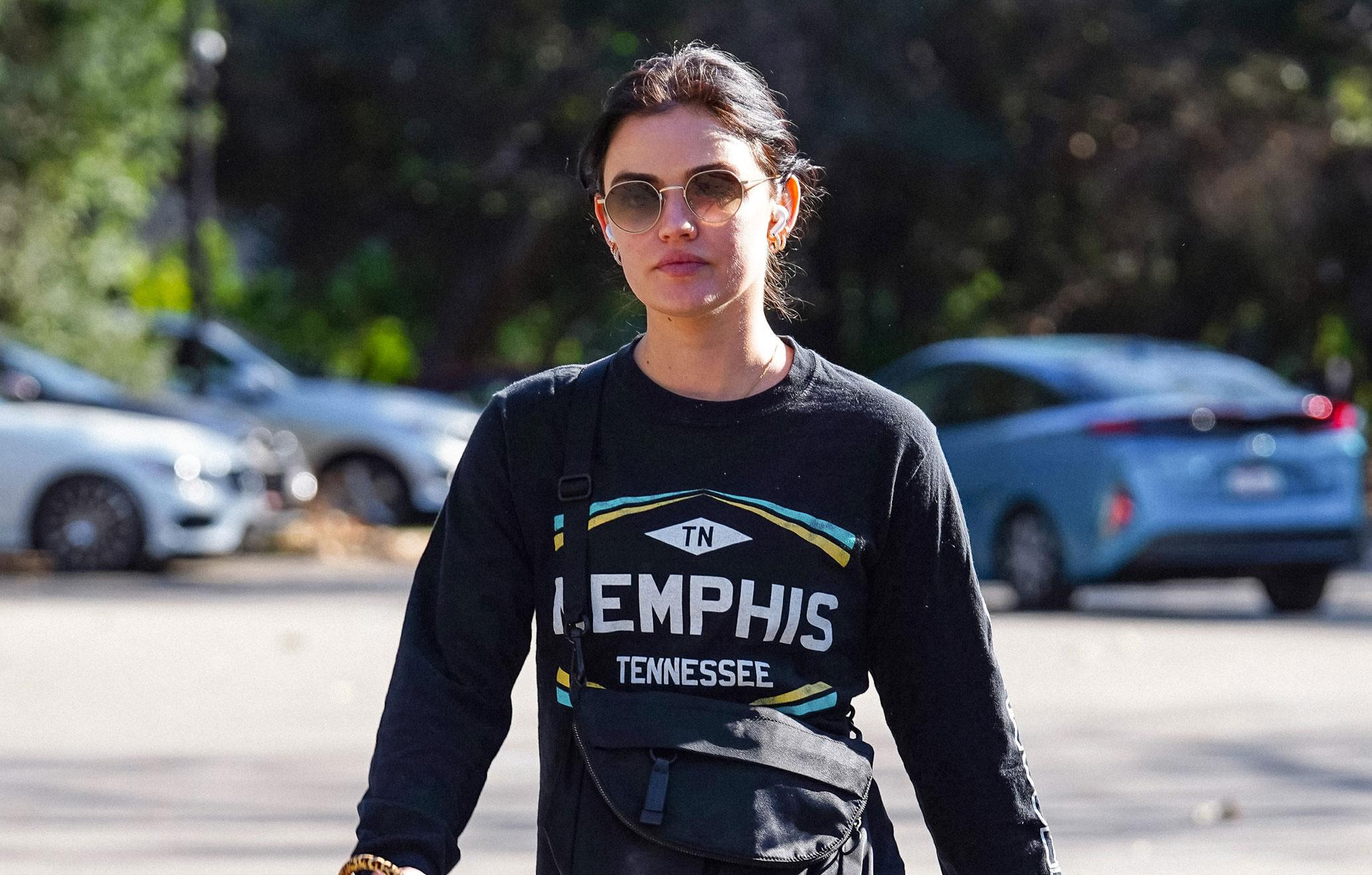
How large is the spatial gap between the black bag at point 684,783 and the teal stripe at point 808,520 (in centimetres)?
19

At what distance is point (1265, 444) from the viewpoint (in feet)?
41.2

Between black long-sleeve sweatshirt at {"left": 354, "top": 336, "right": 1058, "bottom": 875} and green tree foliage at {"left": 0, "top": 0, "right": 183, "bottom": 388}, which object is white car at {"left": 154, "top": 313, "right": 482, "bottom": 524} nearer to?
green tree foliage at {"left": 0, "top": 0, "right": 183, "bottom": 388}

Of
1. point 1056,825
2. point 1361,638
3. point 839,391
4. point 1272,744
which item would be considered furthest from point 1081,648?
point 839,391

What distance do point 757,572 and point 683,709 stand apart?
0.18 meters

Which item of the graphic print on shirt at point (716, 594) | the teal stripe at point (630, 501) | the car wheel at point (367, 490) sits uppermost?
the car wheel at point (367, 490)

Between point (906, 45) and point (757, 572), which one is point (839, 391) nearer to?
point (757, 572)

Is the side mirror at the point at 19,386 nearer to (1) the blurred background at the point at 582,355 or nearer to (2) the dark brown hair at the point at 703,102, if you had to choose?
(1) the blurred background at the point at 582,355

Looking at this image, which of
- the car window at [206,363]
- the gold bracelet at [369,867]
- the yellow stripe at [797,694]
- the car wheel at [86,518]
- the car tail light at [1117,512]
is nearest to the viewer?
the gold bracelet at [369,867]

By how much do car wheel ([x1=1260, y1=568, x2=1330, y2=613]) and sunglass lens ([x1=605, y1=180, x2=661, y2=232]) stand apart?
1081 cm

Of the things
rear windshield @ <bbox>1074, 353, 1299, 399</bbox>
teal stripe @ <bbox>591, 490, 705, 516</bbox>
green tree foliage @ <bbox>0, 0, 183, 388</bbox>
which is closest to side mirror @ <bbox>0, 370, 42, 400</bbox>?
green tree foliage @ <bbox>0, 0, 183, 388</bbox>

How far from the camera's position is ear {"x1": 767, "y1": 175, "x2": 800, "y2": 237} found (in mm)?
3020

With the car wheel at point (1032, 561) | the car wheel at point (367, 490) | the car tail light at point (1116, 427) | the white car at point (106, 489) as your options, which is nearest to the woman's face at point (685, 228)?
the car tail light at point (1116, 427)

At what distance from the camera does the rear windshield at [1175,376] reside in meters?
12.8

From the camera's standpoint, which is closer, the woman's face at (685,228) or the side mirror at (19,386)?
the woman's face at (685,228)
